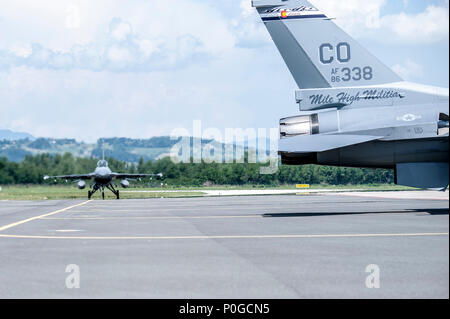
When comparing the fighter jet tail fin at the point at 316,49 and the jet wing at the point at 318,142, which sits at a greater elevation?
the fighter jet tail fin at the point at 316,49

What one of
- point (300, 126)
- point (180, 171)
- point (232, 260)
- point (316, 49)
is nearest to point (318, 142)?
point (300, 126)

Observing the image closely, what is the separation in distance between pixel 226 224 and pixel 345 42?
8030 millimetres

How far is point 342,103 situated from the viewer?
69.1 feet

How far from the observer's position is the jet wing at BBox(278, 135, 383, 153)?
1980cm

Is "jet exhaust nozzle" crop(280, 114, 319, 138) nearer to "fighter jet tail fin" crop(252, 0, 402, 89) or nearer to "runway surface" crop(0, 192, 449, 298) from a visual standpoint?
"fighter jet tail fin" crop(252, 0, 402, 89)

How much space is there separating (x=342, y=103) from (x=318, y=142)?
2093 mm

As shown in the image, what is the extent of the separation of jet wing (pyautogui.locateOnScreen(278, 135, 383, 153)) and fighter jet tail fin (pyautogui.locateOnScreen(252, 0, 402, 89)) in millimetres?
2306

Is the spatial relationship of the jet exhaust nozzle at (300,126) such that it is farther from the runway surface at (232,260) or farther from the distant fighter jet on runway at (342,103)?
the runway surface at (232,260)

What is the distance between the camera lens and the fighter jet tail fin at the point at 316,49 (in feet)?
68.9

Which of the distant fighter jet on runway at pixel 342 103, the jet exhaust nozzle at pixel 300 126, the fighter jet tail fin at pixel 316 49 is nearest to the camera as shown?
the distant fighter jet on runway at pixel 342 103

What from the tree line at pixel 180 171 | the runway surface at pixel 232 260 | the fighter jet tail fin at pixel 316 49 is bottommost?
the runway surface at pixel 232 260

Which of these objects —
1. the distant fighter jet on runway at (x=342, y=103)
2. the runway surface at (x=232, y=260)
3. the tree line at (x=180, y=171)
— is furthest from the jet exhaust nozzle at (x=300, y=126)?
the tree line at (x=180, y=171)

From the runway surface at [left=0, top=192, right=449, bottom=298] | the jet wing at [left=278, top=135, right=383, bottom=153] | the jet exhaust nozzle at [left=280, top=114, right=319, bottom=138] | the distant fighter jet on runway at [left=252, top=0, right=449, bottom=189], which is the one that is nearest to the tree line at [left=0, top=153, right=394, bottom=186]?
Result: the distant fighter jet on runway at [left=252, top=0, right=449, bottom=189]
